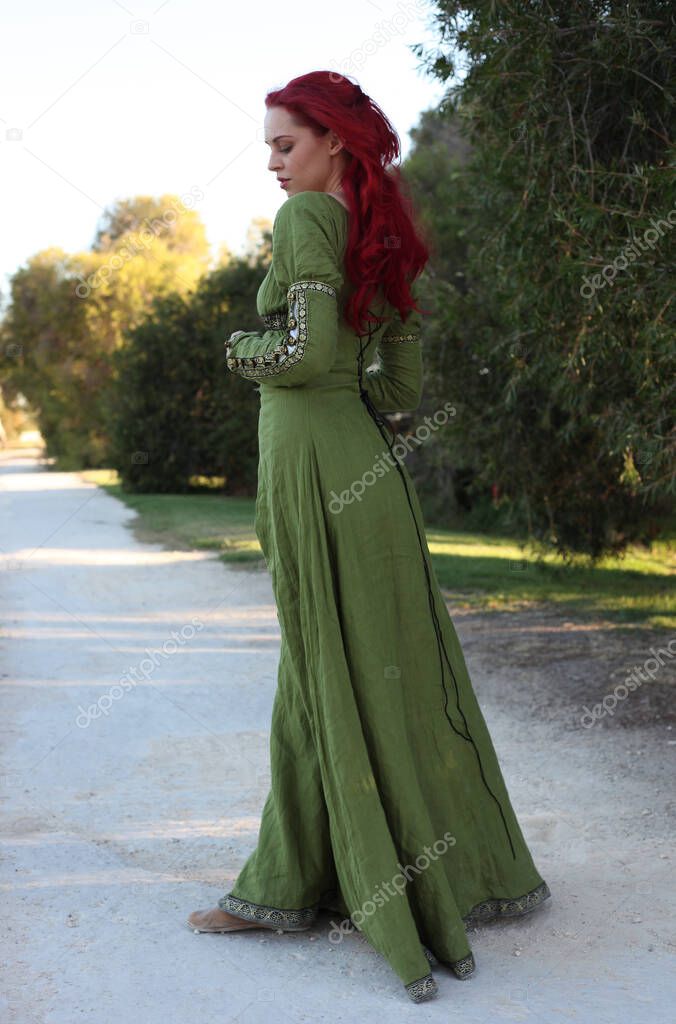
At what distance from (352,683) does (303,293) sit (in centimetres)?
108

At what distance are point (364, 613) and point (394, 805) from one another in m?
0.54


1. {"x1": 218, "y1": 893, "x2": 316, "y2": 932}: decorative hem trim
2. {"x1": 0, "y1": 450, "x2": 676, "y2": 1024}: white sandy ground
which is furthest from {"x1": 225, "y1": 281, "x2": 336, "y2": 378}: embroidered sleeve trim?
{"x1": 0, "y1": 450, "x2": 676, "y2": 1024}: white sandy ground

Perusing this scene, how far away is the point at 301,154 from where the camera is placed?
115 inches

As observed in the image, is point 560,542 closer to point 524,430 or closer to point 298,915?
point 524,430

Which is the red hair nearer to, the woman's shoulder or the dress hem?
the woman's shoulder

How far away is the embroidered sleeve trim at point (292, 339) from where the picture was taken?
280cm

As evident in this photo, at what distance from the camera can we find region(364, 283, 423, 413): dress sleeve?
3.29m

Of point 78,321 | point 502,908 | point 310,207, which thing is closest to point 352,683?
point 502,908

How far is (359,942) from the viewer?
10.2ft

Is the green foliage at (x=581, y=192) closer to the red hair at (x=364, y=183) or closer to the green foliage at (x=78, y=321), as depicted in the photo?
the red hair at (x=364, y=183)

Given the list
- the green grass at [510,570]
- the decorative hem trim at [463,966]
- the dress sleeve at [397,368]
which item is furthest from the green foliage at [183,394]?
the decorative hem trim at [463,966]

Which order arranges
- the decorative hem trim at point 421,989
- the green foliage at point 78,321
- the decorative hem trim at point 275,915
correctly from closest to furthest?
the decorative hem trim at point 421,989, the decorative hem trim at point 275,915, the green foliage at point 78,321

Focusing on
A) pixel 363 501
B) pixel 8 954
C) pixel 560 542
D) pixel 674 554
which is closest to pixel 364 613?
pixel 363 501

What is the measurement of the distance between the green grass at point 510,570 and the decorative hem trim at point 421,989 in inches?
231
